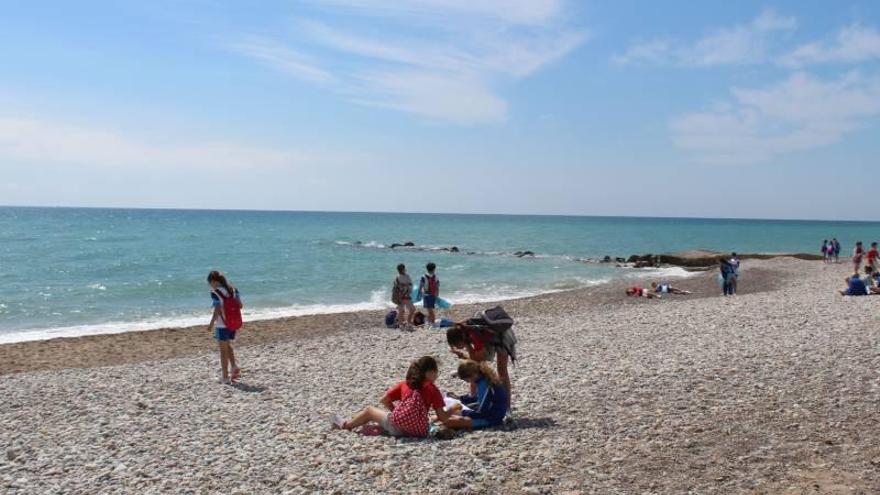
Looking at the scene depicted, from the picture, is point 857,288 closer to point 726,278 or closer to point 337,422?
point 726,278

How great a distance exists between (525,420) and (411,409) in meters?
1.49

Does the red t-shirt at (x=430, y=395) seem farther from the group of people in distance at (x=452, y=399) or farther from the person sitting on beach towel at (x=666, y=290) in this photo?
the person sitting on beach towel at (x=666, y=290)

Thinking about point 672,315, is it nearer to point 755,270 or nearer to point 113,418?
point 113,418

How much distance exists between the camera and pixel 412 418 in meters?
7.94

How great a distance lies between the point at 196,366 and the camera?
1354 cm

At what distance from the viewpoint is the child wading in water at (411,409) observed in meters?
7.95

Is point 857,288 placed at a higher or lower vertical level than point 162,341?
higher

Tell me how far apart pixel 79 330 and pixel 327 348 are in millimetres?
10216

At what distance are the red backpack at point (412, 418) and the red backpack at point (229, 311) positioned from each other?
14.5ft

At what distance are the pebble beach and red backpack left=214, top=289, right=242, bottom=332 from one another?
102cm

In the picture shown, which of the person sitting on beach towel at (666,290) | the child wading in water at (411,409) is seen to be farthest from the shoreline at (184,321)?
the child wading in water at (411,409)

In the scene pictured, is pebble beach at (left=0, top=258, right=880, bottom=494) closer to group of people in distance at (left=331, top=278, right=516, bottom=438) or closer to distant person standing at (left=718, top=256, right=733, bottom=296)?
group of people in distance at (left=331, top=278, right=516, bottom=438)

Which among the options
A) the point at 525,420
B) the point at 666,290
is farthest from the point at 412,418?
the point at 666,290

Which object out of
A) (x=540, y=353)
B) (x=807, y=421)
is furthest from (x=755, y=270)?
(x=807, y=421)
